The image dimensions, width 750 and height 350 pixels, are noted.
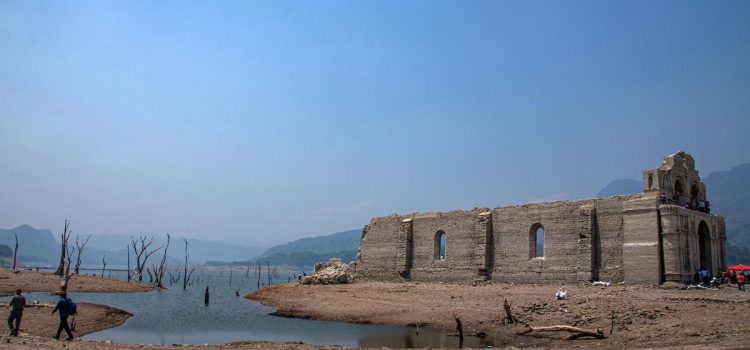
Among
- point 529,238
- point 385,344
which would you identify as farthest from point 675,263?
point 385,344

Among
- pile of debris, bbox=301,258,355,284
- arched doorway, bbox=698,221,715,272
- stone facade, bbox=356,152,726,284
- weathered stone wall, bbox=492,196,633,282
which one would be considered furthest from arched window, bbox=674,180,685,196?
pile of debris, bbox=301,258,355,284

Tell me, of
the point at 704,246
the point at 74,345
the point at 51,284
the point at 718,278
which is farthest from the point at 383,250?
the point at 51,284

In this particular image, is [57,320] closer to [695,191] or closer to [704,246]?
[704,246]

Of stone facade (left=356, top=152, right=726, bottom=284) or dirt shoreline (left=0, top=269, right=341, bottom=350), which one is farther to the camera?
stone facade (left=356, top=152, right=726, bottom=284)

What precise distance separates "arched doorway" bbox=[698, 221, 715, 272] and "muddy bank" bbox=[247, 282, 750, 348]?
2.80 m

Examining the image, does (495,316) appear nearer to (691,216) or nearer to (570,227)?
(570,227)

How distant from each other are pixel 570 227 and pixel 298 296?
18.3 meters

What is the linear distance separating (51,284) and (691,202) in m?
51.3

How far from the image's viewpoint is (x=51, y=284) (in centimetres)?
4969

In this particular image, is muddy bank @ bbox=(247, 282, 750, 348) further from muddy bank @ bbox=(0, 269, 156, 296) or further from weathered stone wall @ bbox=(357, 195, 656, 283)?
muddy bank @ bbox=(0, 269, 156, 296)

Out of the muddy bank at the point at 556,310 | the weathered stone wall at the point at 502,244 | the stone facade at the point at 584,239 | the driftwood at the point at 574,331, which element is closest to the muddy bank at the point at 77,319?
the muddy bank at the point at 556,310

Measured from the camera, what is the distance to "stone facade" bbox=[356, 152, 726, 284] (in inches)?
1026

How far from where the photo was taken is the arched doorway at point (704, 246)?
28828mm

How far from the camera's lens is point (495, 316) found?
23844 millimetres
